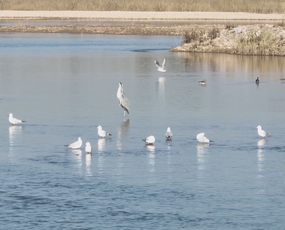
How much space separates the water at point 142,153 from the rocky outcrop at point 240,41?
8.65 m

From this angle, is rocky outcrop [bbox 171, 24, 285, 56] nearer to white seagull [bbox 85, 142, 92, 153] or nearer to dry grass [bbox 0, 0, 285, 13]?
white seagull [bbox 85, 142, 92, 153]

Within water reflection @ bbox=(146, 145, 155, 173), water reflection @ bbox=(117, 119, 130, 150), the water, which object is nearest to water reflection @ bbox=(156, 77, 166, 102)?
the water

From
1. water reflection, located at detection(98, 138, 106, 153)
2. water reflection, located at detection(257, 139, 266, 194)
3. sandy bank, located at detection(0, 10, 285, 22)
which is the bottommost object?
water reflection, located at detection(257, 139, 266, 194)

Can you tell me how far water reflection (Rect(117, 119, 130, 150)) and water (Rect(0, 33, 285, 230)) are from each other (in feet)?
0.06

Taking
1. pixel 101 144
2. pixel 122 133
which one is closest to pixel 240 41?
pixel 122 133

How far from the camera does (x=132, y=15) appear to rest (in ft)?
216

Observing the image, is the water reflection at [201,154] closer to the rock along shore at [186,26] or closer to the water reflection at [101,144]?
the water reflection at [101,144]

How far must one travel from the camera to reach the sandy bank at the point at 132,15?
62.5m

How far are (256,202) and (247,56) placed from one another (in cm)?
2453

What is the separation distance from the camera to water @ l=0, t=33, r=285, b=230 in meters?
11.0

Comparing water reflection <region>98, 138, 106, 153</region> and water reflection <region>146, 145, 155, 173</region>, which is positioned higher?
water reflection <region>98, 138, 106, 153</region>

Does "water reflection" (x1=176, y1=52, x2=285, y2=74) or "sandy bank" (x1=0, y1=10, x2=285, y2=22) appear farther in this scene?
"sandy bank" (x1=0, y1=10, x2=285, y2=22)

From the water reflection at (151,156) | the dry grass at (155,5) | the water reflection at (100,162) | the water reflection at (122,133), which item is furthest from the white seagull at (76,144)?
the dry grass at (155,5)

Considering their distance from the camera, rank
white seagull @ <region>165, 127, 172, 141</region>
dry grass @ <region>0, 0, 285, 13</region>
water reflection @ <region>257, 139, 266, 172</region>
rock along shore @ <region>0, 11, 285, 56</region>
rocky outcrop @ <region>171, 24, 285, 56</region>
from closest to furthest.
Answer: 1. water reflection @ <region>257, 139, 266, 172</region>
2. white seagull @ <region>165, 127, 172, 141</region>
3. rocky outcrop @ <region>171, 24, 285, 56</region>
4. rock along shore @ <region>0, 11, 285, 56</region>
5. dry grass @ <region>0, 0, 285, 13</region>
